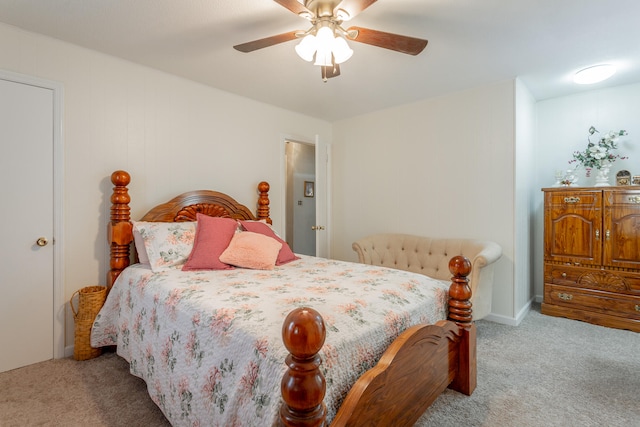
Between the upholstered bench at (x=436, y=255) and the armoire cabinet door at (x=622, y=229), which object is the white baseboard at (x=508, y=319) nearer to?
the upholstered bench at (x=436, y=255)

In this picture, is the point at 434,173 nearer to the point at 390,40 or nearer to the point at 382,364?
the point at 390,40

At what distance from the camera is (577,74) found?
2.92 metres

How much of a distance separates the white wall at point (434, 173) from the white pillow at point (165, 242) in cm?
241

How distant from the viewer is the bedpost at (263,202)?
11.6 feet

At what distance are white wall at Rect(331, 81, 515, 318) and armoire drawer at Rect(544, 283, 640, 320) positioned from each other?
594 mm

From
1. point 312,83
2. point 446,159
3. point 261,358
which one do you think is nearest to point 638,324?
point 446,159

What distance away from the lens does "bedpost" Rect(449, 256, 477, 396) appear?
184 cm

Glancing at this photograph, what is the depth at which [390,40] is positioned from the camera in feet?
5.95

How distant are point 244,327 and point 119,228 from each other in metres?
1.77

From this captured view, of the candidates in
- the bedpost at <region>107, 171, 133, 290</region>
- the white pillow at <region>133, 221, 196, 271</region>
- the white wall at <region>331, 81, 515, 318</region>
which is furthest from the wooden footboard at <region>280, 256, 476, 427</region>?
the bedpost at <region>107, 171, 133, 290</region>

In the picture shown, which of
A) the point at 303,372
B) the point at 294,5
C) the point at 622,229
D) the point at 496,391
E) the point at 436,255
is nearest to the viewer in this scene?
the point at 303,372

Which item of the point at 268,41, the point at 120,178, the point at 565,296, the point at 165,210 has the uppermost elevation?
the point at 268,41

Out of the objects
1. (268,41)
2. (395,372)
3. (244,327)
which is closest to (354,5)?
(268,41)

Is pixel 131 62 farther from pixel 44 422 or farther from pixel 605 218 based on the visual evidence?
pixel 605 218
